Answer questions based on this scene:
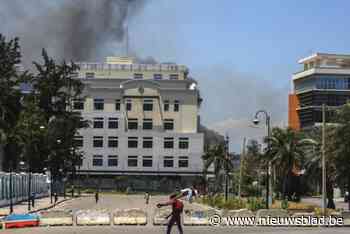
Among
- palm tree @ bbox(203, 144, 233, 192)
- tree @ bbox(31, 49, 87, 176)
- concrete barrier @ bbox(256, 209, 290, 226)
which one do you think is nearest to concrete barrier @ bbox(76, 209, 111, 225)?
concrete barrier @ bbox(256, 209, 290, 226)

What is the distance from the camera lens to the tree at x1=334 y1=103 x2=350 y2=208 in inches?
2120

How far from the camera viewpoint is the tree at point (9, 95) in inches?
3789

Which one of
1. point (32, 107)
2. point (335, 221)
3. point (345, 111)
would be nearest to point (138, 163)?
point (32, 107)

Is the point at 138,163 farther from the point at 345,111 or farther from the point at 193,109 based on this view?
the point at 345,111

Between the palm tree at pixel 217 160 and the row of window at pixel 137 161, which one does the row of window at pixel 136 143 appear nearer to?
the row of window at pixel 137 161

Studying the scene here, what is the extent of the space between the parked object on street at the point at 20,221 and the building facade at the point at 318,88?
123m

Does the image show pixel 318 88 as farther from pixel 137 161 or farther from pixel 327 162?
pixel 327 162

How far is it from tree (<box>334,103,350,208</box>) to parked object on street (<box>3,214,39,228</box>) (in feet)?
82.5

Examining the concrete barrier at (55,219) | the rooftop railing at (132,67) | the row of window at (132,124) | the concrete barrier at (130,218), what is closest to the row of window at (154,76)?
the rooftop railing at (132,67)

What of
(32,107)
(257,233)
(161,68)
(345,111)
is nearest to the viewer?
(257,233)

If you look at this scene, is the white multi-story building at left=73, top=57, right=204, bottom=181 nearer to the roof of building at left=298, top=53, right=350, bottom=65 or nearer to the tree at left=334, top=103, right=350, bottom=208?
the roof of building at left=298, top=53, right=350, bottom=65

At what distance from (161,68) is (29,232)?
123 meters

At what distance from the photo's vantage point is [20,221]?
1419 inches

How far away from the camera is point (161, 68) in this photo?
15388 centimetres
